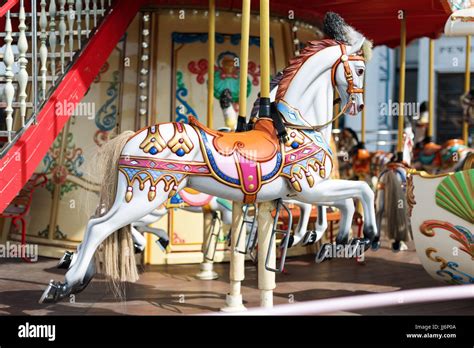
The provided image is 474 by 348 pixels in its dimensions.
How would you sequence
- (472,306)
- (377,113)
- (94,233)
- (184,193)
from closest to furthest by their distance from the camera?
(94,233), (472,306), (184,193), (377,113)

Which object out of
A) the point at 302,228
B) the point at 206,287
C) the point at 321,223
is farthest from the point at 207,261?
the point at 321,223

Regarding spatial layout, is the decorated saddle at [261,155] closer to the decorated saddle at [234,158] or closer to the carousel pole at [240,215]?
the decorated saddle at [234,158]

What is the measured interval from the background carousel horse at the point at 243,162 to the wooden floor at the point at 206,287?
784 mm

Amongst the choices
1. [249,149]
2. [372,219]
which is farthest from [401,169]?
[249,149]

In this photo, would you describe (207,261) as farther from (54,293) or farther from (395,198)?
(395,198)

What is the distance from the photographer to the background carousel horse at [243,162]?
15.6 feet

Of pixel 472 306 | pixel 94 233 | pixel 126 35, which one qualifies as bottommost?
pixel 472 306

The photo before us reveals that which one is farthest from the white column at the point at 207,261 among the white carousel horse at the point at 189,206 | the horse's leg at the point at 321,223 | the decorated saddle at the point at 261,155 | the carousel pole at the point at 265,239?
the decorated saddle at the point at 261,155

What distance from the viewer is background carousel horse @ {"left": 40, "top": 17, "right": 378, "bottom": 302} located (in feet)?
15.6

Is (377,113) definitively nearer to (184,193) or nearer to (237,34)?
(237,34)

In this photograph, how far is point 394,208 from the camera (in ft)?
28.4

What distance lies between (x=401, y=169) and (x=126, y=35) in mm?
3762

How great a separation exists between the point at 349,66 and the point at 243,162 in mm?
1161
